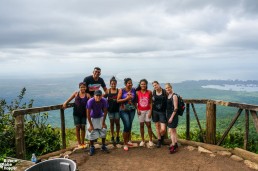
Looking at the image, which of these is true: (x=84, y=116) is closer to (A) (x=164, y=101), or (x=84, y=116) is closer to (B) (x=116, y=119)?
(B) (x=116, y=119)

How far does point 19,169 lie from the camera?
6.14 m

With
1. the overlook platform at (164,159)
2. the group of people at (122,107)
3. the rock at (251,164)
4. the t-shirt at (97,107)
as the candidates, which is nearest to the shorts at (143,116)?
the group of people at (122,107)

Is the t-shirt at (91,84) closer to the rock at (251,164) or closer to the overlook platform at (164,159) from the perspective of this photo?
the overlook platform at (164,159)

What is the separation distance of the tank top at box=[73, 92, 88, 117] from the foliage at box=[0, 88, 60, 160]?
1.62 metres

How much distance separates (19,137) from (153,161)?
12.5ft

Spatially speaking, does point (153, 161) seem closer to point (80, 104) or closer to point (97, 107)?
point (97, 107)

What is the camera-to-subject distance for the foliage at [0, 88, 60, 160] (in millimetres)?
7737

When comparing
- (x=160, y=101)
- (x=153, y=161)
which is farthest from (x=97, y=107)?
(x=153, y=161)

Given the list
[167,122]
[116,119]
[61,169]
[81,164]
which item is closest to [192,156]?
[167,122]

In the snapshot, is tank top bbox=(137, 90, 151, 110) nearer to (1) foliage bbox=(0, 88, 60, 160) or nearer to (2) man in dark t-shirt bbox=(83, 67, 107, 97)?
(2) man in dark t-shirt bbox=(83, 67, 107, 97)

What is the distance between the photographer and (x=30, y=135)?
27.5ft

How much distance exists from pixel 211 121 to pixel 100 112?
3537mm

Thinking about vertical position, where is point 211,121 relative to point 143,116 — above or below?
below

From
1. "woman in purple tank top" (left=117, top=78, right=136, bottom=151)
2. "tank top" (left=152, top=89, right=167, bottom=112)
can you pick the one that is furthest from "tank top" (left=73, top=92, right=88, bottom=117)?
"tank top" (left=152, top=89, right=167, bottom=112)
